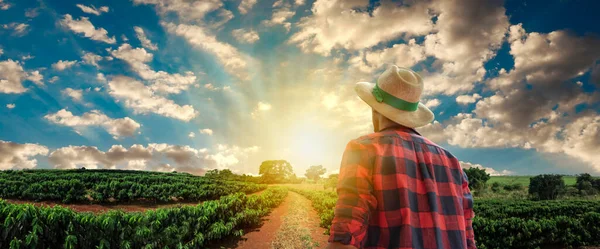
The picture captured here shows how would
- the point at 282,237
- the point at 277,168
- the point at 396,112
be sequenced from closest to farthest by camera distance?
the point at 396,112, the point at 282,237, the point at 277,168

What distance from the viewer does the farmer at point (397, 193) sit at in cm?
160

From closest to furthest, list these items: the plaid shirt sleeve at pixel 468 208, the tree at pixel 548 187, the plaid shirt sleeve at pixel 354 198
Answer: the plaid shirt sleeve at pixel 354 198
the plaid shirt sleeve at pixel 468 208
the tree at pixel 548 187

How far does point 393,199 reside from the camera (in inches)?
65.8

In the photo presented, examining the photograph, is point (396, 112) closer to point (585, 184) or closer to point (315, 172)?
point (585, 184)

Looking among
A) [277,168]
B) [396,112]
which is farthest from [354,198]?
[277,168]

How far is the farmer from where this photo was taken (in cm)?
160

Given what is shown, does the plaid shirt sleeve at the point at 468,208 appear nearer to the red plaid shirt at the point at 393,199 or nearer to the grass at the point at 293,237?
the red plaid shirt at the point at 393,199

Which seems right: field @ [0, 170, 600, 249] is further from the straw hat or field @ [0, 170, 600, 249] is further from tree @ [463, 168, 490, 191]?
tree @ [463, 168, 490, 191]

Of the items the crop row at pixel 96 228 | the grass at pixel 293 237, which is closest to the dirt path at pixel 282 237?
the grass at pixel 293 237

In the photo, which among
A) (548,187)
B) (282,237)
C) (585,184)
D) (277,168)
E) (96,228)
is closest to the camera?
(96,228)

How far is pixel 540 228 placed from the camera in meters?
11.7

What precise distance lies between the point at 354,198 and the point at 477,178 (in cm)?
6742

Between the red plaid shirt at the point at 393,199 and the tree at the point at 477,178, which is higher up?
the tree at the point at 477,178

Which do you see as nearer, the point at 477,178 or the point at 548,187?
the point at 548,187
